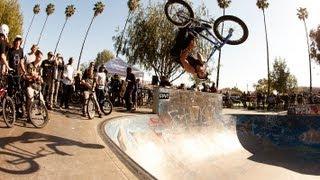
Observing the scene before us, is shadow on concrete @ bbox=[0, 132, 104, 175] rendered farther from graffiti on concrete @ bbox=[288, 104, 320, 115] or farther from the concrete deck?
graffiti on concrete @ bbox=[288, 104, 320, 115]

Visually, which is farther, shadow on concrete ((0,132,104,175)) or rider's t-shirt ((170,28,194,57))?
rider's t-shirt ((170,28,194,57))

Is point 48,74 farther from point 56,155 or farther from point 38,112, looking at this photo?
point 56,155

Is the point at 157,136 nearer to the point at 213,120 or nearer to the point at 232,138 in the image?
the point at 213,120

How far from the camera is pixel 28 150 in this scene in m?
6.10

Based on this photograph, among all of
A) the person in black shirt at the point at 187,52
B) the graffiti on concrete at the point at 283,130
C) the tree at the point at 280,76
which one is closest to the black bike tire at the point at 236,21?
the person in black shirt at the point at 187,52

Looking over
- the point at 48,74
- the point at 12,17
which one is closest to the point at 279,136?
the point at 48,74

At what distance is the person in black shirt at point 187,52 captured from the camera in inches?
379

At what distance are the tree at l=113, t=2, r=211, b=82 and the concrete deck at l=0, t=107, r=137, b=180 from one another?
78.7 feet

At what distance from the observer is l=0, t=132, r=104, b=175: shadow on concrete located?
17.1 ft

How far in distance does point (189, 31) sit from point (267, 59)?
36056mm

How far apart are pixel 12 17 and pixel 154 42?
1746 cm

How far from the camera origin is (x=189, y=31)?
31.8 feet

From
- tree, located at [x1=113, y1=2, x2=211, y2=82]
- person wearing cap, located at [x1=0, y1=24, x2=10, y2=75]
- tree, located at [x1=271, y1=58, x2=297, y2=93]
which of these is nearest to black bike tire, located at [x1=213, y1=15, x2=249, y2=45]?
person wearing cap, located at [x1=0, y1=24, x2=10, y2=75]

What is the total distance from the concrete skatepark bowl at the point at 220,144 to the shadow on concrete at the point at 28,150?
1033 millimetres
